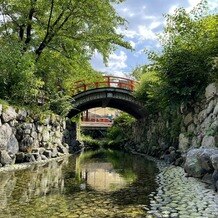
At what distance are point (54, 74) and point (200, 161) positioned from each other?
15319mm

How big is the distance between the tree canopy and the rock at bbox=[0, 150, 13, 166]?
4.20 m

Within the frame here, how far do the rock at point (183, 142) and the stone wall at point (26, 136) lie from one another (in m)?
7.54

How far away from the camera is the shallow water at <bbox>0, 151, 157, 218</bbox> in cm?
764

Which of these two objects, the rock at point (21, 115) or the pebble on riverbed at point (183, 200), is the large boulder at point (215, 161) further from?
the rock at point (21, 115)

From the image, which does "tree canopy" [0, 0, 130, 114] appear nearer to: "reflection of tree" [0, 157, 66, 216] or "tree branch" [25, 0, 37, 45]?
"tree branch" [25, 0, 37, 45]

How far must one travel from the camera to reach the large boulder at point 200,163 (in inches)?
436

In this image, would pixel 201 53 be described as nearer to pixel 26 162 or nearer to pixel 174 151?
pixel 174 151

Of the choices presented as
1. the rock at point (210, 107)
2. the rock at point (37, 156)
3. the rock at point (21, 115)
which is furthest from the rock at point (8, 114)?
the rock at point (210, 107)

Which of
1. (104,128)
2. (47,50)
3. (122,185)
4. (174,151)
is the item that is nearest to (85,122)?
(104,128)

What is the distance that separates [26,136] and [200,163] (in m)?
9.92

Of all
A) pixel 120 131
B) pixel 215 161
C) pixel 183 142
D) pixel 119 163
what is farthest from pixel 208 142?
pixel 120 131

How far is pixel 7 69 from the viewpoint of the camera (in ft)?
57.1

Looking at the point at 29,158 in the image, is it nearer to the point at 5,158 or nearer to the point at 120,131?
the point at 5,158

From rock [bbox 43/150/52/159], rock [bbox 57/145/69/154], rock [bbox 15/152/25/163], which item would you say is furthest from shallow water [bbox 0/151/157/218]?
rock [bbox 57/145/69/154]
